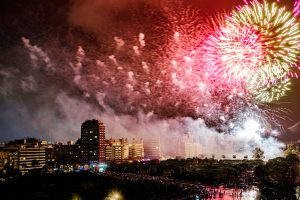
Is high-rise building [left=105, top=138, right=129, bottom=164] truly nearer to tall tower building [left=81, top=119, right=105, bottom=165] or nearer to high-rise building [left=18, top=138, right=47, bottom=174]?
tall tower building [left=81, top=119, right=105, bottom=165]

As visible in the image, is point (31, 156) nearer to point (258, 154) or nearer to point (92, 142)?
point (92, 142)

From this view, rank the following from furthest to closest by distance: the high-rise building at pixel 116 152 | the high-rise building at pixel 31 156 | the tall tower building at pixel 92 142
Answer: the high-rise building at pixel 116 152, the tall tower building at pixel 92 142, the high-rise building at pixel 31 156

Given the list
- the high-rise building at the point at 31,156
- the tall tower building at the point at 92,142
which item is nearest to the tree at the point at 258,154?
the tall tower building at the point at 92,142

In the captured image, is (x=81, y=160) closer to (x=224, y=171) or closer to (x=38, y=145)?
(x=38, y=145)

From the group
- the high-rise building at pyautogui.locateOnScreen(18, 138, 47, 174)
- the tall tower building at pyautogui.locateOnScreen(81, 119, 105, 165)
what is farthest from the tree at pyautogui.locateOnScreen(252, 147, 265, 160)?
the high-rise building at pyautogui.locateOnScreen(18, 138, 47, 174)

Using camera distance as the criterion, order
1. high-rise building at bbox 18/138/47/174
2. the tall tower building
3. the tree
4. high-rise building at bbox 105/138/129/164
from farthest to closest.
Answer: high-rise building at bbox 105/138/129/164, the tall tower building, high-rise building at bbox 18/138/47/174, the tree

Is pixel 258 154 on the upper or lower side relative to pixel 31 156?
lower

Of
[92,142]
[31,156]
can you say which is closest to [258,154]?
[31,156]

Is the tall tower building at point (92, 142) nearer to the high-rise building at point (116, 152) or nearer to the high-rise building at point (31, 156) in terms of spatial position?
the high-rise building at point (116, 152)

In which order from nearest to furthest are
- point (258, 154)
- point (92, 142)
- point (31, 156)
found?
point (258, 154), point (31, 156), point (92, 142)
